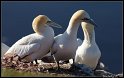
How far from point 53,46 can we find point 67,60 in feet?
2.42

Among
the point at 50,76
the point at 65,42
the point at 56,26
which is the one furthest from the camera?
the point at 56,26

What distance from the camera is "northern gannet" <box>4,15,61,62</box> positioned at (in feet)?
43.4

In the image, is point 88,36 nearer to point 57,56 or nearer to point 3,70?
point 57,56

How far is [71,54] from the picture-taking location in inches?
518

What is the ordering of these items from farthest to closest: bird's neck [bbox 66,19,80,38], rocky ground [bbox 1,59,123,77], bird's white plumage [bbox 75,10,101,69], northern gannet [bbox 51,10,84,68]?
1. bird's white plumage [bbox 75,10,101,69]
2. bird's neck [bbox 66,19,80,38]
3. northern gannet [bbox 51,10,84,68]
4. rocky ground [bbox 1,59,123,77]

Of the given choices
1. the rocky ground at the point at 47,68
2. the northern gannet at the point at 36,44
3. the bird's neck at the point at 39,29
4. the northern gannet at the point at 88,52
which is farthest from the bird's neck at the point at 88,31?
the bird's neck at the point at 39,29

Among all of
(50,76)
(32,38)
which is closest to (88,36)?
(32,38)

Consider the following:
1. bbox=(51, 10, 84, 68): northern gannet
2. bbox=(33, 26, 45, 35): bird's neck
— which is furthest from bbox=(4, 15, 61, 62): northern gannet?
bbox=(51, 10, 84, 68): northern gannet

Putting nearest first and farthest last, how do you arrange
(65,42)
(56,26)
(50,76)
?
(50,76), (65,42), (56,26)

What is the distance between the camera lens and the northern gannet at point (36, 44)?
43.4 feet

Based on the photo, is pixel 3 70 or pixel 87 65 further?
pixel 87 65

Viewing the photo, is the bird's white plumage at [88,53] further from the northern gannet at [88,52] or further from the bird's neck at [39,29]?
the bird's neck at [39,29]

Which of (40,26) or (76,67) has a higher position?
(40,26)

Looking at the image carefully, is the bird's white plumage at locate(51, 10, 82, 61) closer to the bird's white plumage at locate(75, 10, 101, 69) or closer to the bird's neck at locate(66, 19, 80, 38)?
the bird's neck at locate(66, 19, 80, 38)
